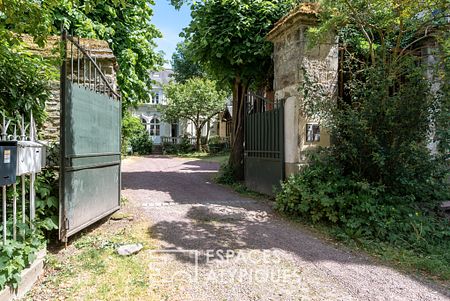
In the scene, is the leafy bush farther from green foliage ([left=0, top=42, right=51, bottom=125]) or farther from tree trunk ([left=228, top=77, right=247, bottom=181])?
green foliage ([left=0, top=42, right=51, bottom=125])

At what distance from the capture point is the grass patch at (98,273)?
297 cm

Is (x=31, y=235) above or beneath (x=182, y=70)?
beneath

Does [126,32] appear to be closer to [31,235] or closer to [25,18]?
[25,18]

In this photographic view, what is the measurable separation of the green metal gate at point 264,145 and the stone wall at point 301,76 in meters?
0.24

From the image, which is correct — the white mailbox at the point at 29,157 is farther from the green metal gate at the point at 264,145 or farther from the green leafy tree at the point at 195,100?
the green leafy tree at the point at 195,100

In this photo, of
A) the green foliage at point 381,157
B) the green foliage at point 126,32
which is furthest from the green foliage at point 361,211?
the green foliage at point 126,32

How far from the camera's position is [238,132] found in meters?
9.66

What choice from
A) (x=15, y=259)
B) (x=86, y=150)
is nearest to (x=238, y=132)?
(x=86, y=150)

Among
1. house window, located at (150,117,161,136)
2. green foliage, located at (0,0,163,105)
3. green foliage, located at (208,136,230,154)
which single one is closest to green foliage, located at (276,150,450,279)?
green foliage, located at (0,0,163,105)

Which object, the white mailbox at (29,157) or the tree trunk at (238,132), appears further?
the tree trunk at (238,132)

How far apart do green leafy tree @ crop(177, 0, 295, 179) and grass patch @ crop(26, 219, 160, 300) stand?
5.56 meters

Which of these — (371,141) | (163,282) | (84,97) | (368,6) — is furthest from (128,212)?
(368,6)

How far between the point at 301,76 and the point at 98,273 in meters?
4.81

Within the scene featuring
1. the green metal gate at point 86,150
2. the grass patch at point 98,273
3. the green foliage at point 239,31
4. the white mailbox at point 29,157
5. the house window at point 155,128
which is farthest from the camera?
the house window at point 155,128
